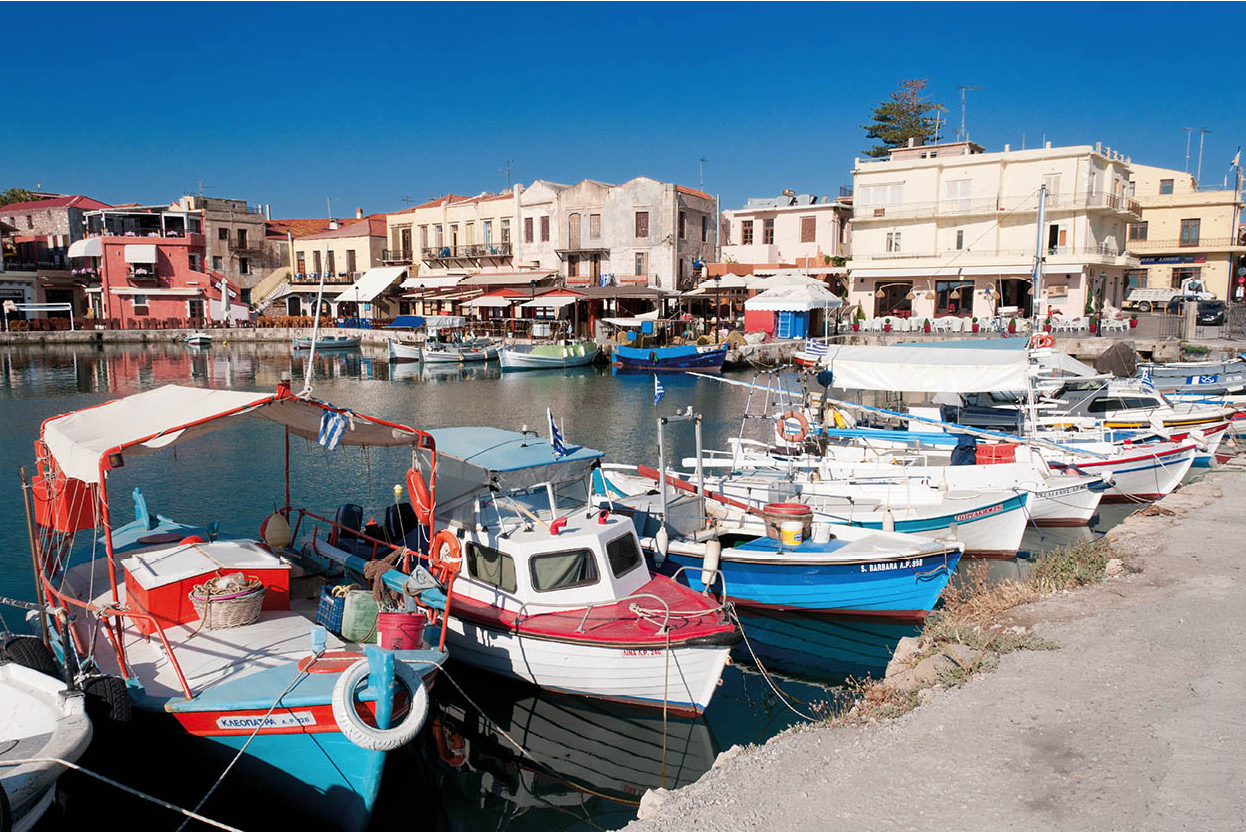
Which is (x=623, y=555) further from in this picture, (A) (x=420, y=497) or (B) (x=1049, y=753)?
(B) (x=1049, y=753)

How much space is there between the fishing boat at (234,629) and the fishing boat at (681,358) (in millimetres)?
34624

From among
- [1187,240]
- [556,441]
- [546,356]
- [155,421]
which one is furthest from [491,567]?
[1187,240]

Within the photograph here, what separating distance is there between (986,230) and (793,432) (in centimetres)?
3409

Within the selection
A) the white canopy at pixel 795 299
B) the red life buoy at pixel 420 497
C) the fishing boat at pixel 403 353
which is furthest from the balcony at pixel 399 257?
the red life buoy at pixel 420 497

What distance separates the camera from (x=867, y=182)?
49.8 meters

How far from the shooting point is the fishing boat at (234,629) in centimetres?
830

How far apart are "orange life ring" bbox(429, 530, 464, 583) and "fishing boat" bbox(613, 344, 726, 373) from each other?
34.8 m

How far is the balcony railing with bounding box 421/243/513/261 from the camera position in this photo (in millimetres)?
62188

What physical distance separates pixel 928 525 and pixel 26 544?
17642 millimetres

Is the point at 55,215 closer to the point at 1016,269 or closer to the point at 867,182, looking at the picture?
the point at 867,182

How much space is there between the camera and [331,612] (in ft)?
34.0

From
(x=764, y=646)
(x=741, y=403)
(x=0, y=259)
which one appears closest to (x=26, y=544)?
(x=764, y=646)

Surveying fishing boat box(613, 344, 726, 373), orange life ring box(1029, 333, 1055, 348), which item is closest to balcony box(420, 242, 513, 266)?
fishing boat box(613, 344, 726, 373)

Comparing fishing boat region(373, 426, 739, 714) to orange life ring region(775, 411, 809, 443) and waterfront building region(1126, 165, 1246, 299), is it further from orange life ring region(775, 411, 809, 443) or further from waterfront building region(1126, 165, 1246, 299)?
waterfront building region(1126, 165, 1246, 299)
